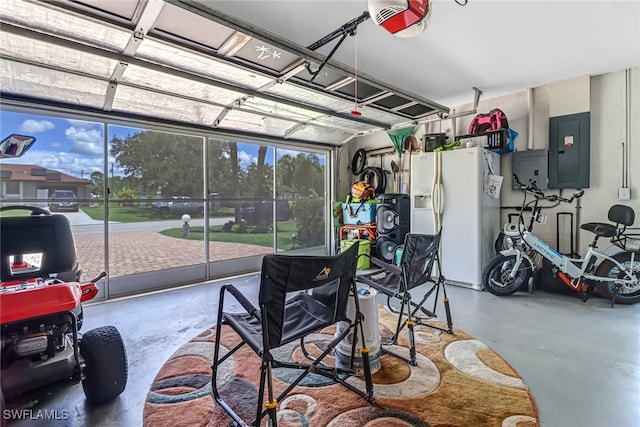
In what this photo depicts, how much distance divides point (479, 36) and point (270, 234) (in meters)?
4.54

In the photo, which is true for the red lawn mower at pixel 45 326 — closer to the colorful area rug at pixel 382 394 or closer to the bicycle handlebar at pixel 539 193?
the colorful area rug at pixel 382 394

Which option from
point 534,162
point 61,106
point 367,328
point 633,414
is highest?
point 61,106

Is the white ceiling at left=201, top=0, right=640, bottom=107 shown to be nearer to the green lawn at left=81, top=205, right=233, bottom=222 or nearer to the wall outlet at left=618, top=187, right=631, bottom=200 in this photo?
the wall outlet at left=618, top=187, right=631, bottom=200

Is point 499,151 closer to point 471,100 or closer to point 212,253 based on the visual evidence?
point 471,100

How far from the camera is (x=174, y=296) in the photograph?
3885 mm

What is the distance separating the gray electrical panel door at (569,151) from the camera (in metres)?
3.78

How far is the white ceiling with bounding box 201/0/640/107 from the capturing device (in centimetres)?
238

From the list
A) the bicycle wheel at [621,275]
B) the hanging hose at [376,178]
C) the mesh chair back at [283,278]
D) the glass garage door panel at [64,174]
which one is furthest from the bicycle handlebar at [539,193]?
the glass garage door panel at [64,174]

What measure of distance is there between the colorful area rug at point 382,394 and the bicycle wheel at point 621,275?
2355 millimetres

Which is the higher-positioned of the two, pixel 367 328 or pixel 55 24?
pixel 55 24

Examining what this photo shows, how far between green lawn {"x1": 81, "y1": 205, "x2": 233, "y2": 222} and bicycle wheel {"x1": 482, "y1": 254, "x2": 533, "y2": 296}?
465 centimetres

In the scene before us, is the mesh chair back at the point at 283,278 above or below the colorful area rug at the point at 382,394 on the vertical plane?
above

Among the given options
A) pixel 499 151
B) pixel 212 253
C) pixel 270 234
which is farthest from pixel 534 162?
pixel 212 253

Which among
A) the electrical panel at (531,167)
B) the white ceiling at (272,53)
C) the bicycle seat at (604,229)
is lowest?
the bicycle seat at (604,229)
